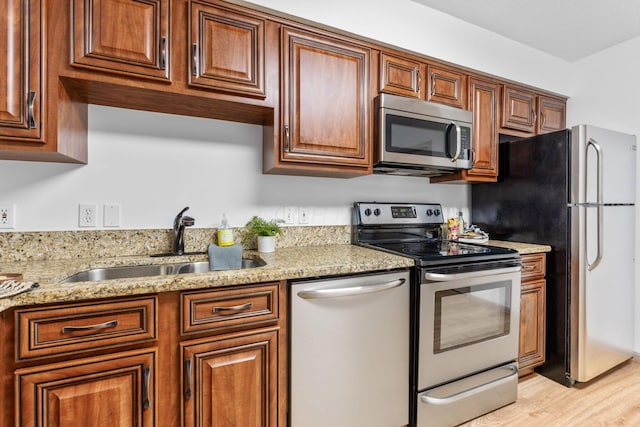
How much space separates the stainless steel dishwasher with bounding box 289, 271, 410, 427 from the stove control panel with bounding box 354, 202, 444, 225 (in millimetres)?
672

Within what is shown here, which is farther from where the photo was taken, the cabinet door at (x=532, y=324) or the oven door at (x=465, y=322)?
the cabinet door at (x=532, y=324)

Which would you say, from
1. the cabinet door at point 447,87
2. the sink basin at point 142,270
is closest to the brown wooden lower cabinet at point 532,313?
the cabinet door at point 447,87

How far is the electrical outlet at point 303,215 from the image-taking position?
2059 millimetres

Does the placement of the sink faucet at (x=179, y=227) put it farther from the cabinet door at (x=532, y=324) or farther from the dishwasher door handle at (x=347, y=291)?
the cabinet door at (x=532, y=324)

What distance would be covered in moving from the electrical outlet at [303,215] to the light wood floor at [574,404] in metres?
1.44

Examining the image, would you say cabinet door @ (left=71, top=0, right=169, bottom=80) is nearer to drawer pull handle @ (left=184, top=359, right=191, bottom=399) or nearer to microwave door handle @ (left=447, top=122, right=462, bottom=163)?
drawer pull handle @ (left=184, top=359, right=191, bottom=399)

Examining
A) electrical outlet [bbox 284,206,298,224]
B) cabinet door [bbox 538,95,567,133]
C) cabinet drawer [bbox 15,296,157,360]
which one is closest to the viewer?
cabinet drawer [bbox 15,296,157,360]

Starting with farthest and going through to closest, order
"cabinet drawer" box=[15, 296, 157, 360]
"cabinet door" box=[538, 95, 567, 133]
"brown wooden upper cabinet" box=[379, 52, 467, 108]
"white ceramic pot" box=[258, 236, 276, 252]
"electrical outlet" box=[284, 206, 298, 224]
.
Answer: "cabinet door" box=[538, 95, 567, 133], "electrical outlet" box=[284, 206, 298, 224], "brown wooden upper cabinet" box=[379, 52, 467, 108], "white ceramic pot" box=[258, 236, 276, 252], "cabinet drawer" box=[15, 296, 157, 360]

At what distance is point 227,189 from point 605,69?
3.10 metres

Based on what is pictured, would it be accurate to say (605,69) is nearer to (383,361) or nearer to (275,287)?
(383,361)

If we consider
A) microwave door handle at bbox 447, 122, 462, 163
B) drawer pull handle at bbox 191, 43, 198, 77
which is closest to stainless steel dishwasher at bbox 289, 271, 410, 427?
microwave door handle at bbox 447, 122, 462, 163

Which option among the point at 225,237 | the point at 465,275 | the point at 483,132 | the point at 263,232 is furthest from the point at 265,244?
the point at 483,132

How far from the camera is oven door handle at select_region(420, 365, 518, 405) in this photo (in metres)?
1.57

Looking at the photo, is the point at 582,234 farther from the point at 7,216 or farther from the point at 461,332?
the point at 7,216
